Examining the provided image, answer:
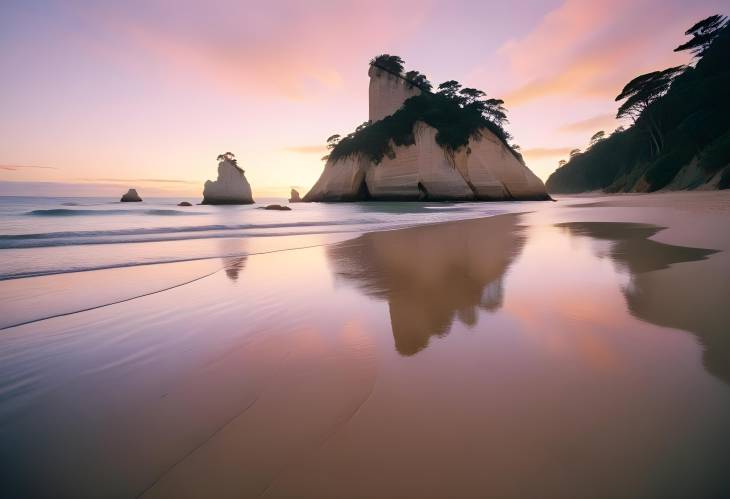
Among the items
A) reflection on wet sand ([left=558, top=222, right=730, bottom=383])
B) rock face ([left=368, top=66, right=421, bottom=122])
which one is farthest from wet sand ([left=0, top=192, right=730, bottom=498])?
rock face ([left=368, top=66, right=421, bottom=122])

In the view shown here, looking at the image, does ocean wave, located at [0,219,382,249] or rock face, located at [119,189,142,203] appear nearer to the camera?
ocean wave, located at [0,219,382,249]

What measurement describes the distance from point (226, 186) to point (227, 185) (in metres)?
0.19

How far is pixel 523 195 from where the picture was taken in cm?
3522

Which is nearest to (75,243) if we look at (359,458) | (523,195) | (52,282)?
(52,282)

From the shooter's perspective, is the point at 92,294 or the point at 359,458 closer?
the point at 359,458

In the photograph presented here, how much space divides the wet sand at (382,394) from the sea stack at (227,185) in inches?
1742

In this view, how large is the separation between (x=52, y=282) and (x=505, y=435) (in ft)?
16.8

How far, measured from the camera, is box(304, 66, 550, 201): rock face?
34375 millimetres

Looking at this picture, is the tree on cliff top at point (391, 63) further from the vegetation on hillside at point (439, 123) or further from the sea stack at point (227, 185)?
the sea stack at point (227, 185)

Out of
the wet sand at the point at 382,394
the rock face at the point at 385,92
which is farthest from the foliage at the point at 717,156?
the rock face at the point at 385,92

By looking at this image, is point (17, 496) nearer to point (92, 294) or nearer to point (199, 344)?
point (199, 344)

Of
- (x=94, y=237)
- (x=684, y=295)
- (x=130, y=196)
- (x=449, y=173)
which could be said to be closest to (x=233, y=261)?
(x=684, y=295)

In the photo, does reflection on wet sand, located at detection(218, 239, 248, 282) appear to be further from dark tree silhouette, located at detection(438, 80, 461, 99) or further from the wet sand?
dark tree silhouette, located at detection(438, 80, 461, 99)

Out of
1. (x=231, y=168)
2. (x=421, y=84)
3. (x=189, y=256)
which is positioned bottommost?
(x=189, y=256)
